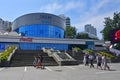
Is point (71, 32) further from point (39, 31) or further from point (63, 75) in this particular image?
point (63, 75)

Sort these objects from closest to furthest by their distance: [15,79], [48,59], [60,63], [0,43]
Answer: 1. [15,79]
2. [60,63]
3. [48,59]
4. [0,43]

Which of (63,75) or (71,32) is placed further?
(71,32)

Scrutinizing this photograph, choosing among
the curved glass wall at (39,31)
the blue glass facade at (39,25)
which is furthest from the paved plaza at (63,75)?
the curved glass wall at (39,31)

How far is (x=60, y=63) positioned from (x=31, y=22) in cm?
4750

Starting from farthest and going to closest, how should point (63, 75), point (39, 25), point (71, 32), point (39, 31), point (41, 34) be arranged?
1. point (71, 32)
2. point (39, 31)
3. point (39, 25)
4. point (41, 34)
5. point (63, 75)

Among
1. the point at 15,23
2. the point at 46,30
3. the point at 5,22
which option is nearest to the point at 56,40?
the point at 46,30

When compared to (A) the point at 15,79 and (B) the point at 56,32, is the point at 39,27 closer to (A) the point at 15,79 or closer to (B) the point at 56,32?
(B) the point at 56,32

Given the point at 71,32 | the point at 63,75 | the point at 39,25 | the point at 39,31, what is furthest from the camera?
the point at 71,32

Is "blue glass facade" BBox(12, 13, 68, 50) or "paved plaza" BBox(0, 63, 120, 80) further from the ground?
"blue glass facade" BBox(12, 13, 68, 50)

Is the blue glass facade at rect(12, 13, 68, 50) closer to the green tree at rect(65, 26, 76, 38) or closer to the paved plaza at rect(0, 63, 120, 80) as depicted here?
the green tree at rect(65, 26, 76, 38)

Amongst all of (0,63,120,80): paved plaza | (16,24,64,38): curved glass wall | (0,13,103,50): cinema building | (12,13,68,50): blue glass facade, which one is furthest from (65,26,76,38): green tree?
(0,63,120,80): paved plaza

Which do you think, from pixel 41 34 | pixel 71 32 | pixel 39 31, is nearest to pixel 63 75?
pixel 41 34

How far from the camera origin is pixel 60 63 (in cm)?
2806

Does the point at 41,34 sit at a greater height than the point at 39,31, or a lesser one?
lesser
